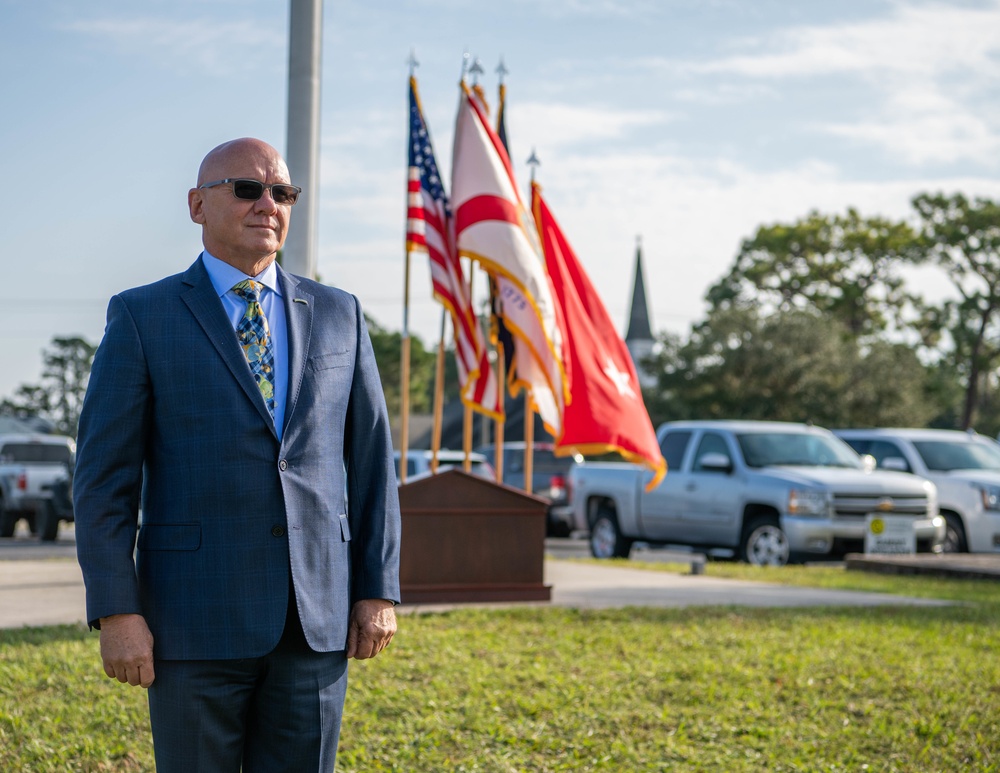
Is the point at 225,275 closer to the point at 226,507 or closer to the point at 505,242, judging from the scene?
the point at 226,507

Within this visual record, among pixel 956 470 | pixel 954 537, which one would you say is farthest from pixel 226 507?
pixel 956 470

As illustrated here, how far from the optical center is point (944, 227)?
159 ft

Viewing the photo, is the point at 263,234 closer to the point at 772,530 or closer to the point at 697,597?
the point at 697,597

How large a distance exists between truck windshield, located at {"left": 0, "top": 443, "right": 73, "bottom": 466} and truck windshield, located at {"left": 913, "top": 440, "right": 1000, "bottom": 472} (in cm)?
1498

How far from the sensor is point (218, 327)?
10.1ft

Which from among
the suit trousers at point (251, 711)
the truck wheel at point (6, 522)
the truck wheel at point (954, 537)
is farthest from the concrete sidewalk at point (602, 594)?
the truck wheel at point (6, 522)

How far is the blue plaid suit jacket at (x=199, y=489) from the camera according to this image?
2979mm

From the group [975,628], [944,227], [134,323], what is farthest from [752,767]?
[944,227]

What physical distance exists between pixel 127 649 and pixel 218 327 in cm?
76

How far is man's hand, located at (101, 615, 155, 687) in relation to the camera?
2.92 m

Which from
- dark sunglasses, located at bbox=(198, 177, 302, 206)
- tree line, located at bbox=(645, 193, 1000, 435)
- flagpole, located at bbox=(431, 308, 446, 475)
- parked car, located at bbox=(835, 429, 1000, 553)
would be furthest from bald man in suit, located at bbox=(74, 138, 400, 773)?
tree line, located at bbox=(645, 193, 1000, 435)

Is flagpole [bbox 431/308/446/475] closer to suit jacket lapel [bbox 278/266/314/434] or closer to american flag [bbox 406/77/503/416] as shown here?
american flag [bbox 406/77/503/416]

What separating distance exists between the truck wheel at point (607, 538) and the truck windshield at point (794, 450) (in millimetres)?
2172

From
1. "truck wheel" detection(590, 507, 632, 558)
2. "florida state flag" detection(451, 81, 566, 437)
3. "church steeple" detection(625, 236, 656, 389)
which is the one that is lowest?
"truck wheel" detection(590, 507, 632, 558)
